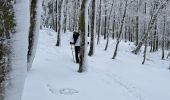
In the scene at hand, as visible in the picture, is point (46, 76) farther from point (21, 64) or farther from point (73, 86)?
point (21, 64)

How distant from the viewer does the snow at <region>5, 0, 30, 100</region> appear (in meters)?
3.16

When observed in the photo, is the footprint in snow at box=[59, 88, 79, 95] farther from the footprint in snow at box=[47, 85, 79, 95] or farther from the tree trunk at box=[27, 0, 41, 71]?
the tree trunk at box=[27, 0, 41, 71]

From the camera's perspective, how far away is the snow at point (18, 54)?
10.4 feet

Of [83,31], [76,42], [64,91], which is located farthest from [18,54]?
[76,42]

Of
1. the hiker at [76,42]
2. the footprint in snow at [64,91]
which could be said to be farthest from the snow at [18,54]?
the hiker at [76,42]

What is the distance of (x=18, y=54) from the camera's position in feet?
10.5

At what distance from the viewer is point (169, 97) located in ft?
42.5

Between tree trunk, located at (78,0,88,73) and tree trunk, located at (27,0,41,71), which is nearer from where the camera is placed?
tree trunk, located at (27,0,41,71)

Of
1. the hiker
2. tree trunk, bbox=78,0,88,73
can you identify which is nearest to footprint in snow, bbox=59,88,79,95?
tree trunk, bbox=78,0,88,73

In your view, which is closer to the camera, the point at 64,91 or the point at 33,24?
the point at 64,91

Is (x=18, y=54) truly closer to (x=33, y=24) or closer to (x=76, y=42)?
(x=33, y=24)

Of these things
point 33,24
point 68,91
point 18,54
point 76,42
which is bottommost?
point 68,91

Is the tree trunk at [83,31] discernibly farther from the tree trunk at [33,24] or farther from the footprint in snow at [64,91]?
the tree trunk at [33,24]

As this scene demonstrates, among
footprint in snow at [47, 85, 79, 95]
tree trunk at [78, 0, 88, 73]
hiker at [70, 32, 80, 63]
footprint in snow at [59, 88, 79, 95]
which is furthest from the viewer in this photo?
hiker at [70, 32, 80, 63]
